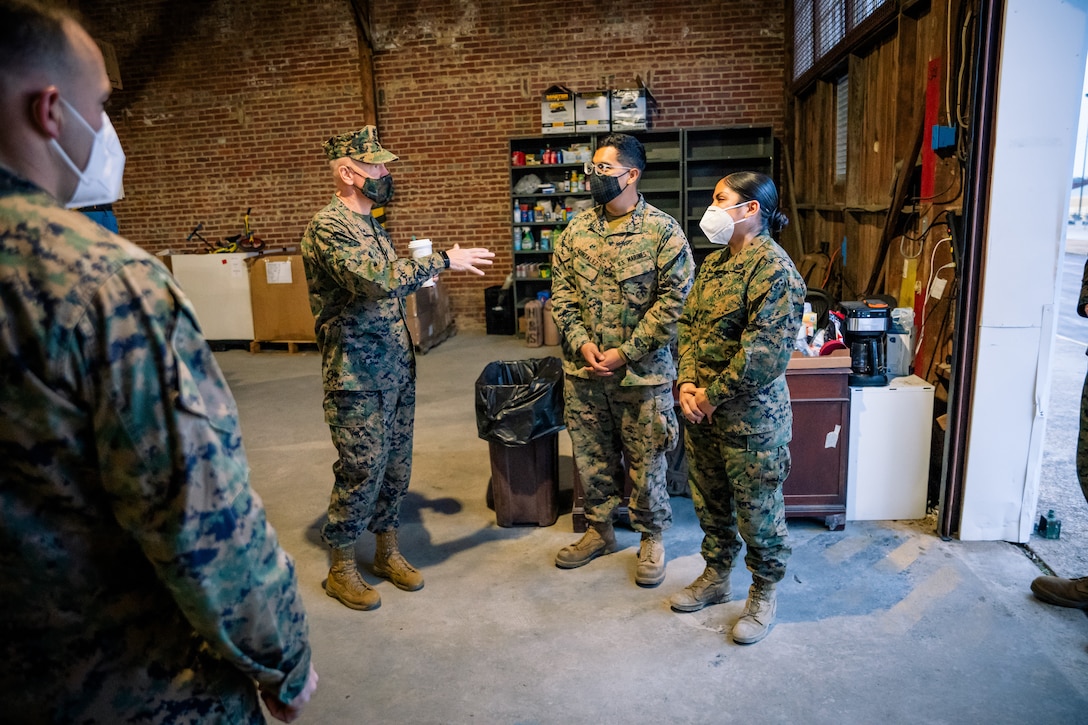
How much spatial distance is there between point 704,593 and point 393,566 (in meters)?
1.23

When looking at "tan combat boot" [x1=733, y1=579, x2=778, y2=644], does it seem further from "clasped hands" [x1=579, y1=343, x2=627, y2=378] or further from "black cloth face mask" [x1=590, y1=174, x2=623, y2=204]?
"black cloth face mask" [x1=590, y1=174, x2=623, y2=204]

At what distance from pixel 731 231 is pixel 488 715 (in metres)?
1.67

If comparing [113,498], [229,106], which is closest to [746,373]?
[113,498]

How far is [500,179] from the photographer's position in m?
8.39

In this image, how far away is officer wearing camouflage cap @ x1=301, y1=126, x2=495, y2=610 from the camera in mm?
2588

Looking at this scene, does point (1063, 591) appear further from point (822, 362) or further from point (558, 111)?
point (558, 111)

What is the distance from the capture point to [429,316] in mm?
7723

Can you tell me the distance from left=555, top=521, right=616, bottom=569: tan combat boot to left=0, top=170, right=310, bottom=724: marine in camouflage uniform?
2134 millimetres

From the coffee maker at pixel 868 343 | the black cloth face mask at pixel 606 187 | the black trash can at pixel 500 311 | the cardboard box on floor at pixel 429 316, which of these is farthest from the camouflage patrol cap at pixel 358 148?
the black trash can at pixel 500 311

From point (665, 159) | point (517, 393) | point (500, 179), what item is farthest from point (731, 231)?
point (500, 179)

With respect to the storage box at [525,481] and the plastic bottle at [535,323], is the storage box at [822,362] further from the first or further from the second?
the plastic bottle at [535,323]

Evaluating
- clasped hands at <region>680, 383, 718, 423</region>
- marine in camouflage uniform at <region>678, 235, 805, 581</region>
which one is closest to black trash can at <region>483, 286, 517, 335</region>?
marine in camouflage uniform at <region>678, 235, 805, 581</region>

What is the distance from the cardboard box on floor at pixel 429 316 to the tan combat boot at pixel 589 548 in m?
4.05

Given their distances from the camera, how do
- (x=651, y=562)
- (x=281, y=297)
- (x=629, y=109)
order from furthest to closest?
(x=281, y=297), (x=629, y=109), (x=651, y=562)
